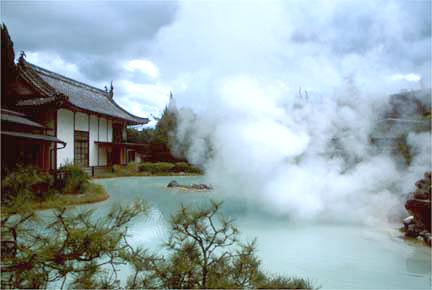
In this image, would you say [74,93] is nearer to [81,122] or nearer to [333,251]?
[81,122]

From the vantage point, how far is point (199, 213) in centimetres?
222

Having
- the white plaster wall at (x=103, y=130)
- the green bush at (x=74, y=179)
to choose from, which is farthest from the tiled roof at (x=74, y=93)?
the green bush at (x=74, y=179)

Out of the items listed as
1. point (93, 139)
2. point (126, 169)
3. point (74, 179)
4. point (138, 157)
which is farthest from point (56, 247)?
point (138, 157)

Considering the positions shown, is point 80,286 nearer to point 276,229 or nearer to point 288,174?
point 276,229

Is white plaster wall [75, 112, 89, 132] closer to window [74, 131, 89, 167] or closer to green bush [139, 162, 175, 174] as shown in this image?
window [74, 131, 89, 167]

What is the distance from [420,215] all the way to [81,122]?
14331 mm

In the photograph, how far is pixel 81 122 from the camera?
16.9 meters

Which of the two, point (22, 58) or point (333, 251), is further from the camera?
point (22, 58)

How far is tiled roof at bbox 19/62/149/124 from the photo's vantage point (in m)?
14.5

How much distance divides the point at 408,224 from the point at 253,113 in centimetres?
416

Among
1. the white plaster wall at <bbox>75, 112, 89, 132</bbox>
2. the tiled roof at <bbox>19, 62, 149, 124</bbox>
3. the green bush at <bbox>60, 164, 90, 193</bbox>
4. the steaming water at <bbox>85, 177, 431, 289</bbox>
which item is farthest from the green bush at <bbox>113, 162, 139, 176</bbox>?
the steaming water at <bbox>85, 177, 431, 289</bbox>

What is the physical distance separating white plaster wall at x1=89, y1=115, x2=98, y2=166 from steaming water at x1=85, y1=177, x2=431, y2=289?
1113 cm

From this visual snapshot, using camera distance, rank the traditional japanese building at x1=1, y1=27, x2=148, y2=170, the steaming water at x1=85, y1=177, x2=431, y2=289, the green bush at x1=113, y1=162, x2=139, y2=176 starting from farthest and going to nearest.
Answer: the green bush at x1=113, y1=162, x2=139, y2=176
the traditional japanese building at x1=1, y1=27, x2=148, y2=170
the steaming water at x1=85, y1=177, x2=431, y2=289

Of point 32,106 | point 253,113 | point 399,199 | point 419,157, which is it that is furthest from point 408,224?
point 32,106
